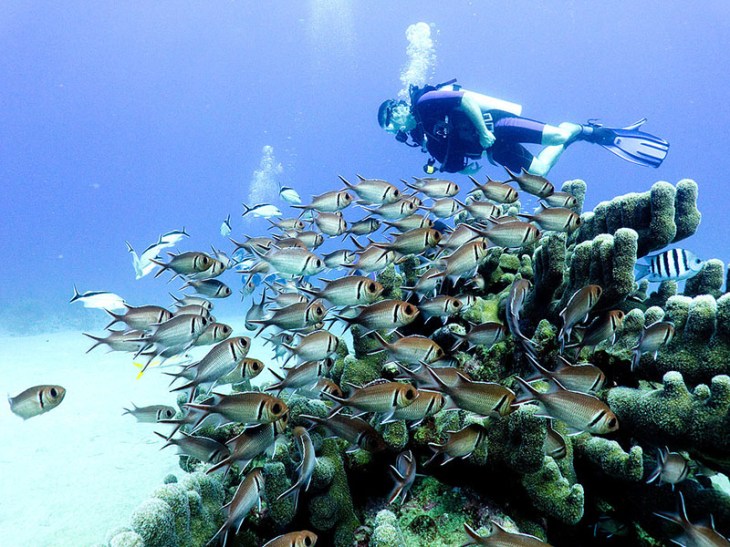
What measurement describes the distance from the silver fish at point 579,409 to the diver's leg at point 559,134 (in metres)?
10.1

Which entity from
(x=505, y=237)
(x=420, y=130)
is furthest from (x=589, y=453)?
(x=420, y=130)

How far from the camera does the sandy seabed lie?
192 inches

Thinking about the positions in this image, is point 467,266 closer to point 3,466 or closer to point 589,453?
point 589,453

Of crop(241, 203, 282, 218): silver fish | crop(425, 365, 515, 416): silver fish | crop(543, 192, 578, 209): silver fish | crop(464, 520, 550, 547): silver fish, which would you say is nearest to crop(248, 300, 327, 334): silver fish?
crop(425, 365, 515, 416): silver fish

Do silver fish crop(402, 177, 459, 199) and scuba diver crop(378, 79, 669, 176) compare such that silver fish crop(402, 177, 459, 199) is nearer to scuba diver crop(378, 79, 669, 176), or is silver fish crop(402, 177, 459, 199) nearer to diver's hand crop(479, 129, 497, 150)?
scuba diver crop(378, 79, 669, 176)

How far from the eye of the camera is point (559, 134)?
10.8 m

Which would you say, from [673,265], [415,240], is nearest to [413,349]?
[415,240]

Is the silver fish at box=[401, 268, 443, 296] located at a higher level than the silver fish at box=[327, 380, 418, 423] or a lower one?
higher

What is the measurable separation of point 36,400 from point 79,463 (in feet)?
14.9

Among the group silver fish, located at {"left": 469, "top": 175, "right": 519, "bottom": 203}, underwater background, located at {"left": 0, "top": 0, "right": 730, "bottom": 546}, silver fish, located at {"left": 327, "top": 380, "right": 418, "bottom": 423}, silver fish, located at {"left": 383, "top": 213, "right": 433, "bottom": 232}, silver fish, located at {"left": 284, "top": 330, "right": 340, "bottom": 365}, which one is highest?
underwater background, located at {"left": 0, "top": 0, "right": 730, "bottom": 546}

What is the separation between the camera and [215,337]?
11.0 ft

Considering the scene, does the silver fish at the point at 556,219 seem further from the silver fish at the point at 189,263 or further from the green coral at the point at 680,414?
the silver fish at the point at 189,263

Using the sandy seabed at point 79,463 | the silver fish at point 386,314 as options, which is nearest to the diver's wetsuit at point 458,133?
the silver fish at point 386,314

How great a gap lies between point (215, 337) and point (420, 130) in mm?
9375
